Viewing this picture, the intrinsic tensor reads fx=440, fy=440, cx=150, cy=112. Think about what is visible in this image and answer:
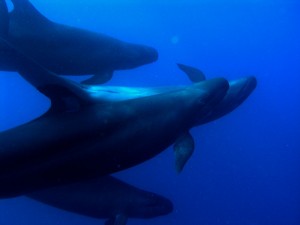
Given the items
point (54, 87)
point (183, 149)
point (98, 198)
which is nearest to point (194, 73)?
point (183, 149)

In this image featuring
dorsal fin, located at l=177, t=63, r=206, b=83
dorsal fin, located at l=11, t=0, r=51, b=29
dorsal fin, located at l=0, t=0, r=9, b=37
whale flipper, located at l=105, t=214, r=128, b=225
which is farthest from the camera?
whale flipper, located at l=105, t=214, r=128, b=225

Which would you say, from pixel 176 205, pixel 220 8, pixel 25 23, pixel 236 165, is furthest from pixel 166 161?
pixel 220 8

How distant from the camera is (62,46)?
33.8 feet

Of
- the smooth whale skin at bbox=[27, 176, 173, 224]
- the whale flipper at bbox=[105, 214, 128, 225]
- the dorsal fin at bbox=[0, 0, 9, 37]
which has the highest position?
the dorsal fin at bbox=[0, 0, 9, 37]

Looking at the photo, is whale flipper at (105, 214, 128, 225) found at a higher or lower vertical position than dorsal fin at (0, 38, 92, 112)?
lower

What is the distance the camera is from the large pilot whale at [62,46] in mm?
9594

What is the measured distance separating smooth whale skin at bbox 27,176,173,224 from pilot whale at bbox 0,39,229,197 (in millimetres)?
6172

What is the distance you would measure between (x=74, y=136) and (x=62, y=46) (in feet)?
15.1

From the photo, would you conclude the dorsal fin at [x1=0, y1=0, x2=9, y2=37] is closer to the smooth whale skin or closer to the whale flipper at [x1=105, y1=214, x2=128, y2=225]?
the smooth whale skin

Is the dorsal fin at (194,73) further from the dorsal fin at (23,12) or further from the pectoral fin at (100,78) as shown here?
the dorsal fin at (23,12)

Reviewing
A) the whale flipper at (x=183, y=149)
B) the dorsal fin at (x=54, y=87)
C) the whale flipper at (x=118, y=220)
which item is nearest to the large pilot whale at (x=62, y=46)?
the dorsal fin at (x=54, y=87)

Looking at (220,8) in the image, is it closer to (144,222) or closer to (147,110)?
(144,222)

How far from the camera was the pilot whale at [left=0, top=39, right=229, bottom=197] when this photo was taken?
598 cm

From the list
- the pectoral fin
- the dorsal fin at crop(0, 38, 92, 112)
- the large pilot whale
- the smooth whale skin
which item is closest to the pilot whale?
the dorsal fin at crop(0, 38, 92, 112)
